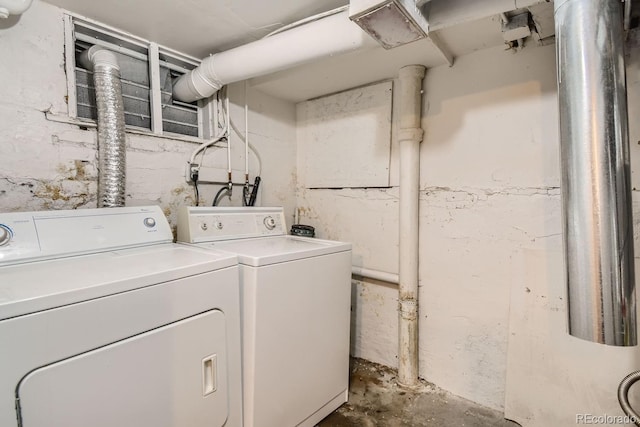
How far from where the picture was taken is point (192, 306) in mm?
1106

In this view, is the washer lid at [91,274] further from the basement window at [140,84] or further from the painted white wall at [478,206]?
the painted white wall at [478,206]

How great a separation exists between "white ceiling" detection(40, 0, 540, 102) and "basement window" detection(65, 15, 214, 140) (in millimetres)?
57

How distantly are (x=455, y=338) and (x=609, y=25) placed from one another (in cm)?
156

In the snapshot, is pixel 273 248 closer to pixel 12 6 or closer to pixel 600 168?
pixel 600 168

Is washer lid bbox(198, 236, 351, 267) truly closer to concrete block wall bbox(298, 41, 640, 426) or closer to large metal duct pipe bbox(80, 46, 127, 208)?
large metal duct pipe bbox(80, 46, 127, 208)

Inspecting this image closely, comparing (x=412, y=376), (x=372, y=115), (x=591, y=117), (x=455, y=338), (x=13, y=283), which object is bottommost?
(x=412, y=376)

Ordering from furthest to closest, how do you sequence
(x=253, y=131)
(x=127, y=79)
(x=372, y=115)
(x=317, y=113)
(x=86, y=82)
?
(x=317, y=113), (x=253, y=131), (x=372, y=115), (x=127, y=79), (x=86, y=82)

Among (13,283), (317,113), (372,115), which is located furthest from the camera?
(317,113)

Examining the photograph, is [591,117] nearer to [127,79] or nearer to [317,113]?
[317,113]

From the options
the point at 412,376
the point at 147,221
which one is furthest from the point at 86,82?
the point at 412,376

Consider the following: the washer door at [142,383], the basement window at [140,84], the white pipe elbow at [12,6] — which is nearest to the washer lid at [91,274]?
the washer door at [142,383]

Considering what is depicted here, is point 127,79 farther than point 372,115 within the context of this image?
No

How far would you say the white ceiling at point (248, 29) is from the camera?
146cm

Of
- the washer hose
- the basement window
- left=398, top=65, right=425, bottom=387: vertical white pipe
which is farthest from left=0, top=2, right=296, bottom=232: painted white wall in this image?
the washer hose
